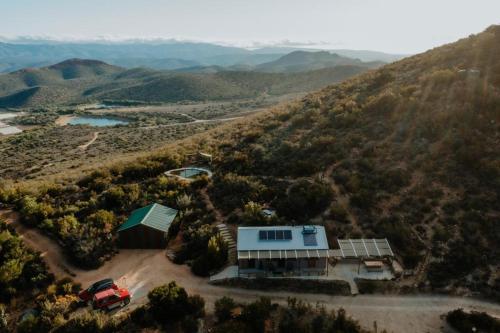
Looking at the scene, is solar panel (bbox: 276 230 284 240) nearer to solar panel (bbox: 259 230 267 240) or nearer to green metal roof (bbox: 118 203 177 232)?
solar panel (bbox: 259 230 267 240)

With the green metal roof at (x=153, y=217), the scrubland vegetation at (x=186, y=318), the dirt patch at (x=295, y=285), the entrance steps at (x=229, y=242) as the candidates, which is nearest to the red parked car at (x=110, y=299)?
the scrubland vegetation at (x=186, y=318)

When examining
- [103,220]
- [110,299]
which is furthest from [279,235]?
[103,220]

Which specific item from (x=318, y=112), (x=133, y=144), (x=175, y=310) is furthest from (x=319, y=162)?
(x=133, y=144)

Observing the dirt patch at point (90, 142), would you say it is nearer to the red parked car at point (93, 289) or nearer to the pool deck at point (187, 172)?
the pool deck at point (187, 172)

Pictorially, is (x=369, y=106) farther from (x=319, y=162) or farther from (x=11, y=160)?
(x=11, y=160)

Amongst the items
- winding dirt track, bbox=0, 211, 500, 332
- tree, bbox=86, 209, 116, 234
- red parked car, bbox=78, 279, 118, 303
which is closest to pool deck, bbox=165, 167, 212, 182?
tree, bbox=86, 209, 116, 234

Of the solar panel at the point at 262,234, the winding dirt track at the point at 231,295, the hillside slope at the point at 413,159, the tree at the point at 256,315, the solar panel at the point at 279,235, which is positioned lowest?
the winding dirt track at the point at 231,295

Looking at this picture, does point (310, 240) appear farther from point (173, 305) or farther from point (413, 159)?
point (413, 159)
